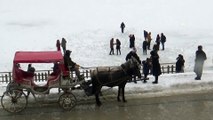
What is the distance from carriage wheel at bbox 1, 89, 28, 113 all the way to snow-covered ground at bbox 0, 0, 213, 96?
518 inches

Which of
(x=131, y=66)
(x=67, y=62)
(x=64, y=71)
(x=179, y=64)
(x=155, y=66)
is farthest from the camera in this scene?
(x=179, y=64)

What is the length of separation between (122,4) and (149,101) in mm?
36753

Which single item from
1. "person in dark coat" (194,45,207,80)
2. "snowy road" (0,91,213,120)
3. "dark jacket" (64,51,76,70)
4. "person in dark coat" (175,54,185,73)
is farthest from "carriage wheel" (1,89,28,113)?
"person in dark coat" (175,54,185,73)

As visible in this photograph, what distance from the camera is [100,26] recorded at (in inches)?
1741

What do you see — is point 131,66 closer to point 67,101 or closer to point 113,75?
point 113,75

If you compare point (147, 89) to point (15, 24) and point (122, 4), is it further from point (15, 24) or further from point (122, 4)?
point (122, 4)

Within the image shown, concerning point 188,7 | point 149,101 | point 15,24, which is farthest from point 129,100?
point 188,7

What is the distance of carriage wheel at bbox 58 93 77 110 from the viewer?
17.6 metres

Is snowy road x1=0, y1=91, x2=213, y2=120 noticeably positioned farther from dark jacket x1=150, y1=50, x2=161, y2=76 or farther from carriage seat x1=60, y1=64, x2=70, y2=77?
dark jacket x1=150, y1=50, x2=161, y2=76

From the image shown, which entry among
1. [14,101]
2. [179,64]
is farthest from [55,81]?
[179,64]

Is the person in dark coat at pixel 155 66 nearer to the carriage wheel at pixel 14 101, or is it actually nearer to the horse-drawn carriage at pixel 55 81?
the horse-drawn carriage at pixel 55 81

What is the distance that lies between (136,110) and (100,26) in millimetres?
26848

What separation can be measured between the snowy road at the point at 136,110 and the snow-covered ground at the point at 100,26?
10.0 meters

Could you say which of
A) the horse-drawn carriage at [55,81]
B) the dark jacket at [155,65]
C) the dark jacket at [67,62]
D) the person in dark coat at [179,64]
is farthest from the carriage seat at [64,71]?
the person in dark coat at [179,64]
